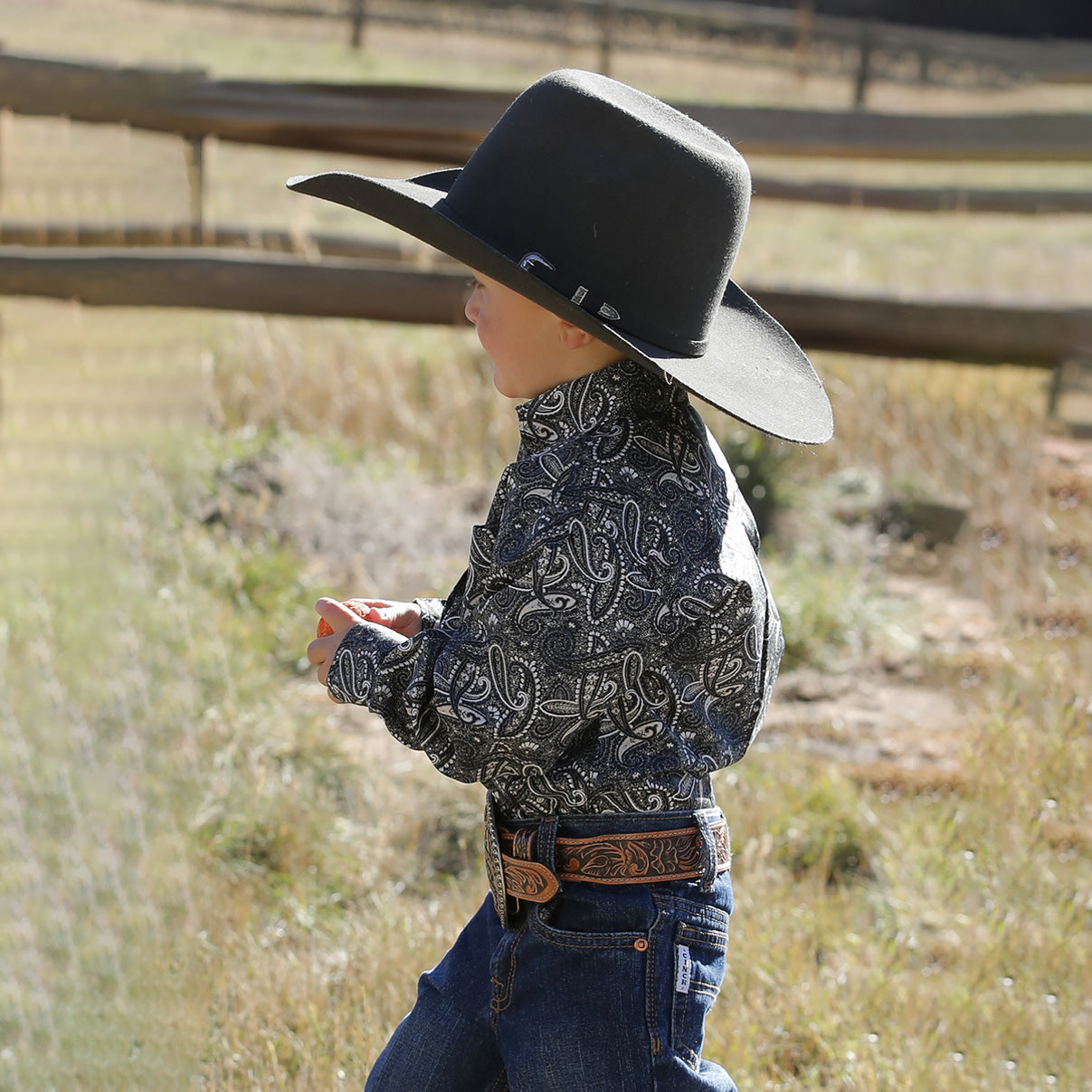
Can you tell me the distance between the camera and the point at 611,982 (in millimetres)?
1443

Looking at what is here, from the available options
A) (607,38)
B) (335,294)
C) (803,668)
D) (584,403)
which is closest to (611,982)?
(584,403)

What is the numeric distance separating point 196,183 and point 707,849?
4.20m

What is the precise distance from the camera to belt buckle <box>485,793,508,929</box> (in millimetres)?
1535

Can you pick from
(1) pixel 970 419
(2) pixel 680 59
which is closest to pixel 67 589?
(1) pixel 970 419

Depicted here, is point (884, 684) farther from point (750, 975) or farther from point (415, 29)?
point (415, 29)

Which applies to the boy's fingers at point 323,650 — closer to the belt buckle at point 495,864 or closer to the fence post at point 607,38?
the belt buckle at point 495,864

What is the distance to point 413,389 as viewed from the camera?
17.9 ft

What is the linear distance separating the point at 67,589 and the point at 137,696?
2.15ft

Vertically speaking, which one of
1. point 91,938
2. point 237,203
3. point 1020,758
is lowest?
point 91,938

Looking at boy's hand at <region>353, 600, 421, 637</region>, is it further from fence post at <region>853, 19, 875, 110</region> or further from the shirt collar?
fence post at <region>853, 19, 875, 110</region>

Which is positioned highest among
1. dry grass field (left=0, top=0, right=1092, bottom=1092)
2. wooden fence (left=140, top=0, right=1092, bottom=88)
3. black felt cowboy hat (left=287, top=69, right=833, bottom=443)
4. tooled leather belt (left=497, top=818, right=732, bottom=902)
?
wooden fence (left=140, top=0, right=1092, bottom=88)

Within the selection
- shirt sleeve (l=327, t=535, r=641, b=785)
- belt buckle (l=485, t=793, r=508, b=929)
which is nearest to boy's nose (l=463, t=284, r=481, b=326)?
shirt sleeve (l=327, t=535, r=641, b=785)

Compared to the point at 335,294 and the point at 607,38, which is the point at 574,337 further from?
the point at 607,38

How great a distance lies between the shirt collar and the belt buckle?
0.43 m
